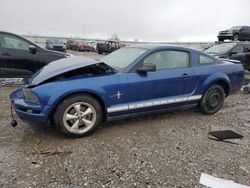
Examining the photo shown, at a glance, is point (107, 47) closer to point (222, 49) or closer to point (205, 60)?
point (222, 49)

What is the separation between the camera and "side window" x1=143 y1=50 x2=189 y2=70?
5.06m

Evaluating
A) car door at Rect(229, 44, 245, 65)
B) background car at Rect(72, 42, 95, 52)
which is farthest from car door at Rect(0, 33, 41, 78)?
background car at Rect(72, 42, 95, 52)

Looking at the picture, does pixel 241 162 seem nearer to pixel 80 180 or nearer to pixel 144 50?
pixel 80 180

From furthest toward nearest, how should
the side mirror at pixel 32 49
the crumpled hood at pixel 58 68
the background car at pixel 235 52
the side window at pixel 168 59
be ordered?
the background car at pixel 235 52 → the side mirror at pixel 32 49 → the side window at pixel 168 59 → the crumpled hood at pixel 58 68

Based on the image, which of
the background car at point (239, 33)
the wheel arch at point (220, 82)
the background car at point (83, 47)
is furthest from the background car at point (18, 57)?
the background car at point (83, 47)

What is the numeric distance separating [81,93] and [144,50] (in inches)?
60.6

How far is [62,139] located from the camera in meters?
4.33

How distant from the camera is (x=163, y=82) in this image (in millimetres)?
4973

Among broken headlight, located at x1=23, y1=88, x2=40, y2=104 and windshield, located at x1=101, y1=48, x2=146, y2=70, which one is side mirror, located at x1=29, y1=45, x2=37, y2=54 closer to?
windshield, located at x1=101, y1=48, x2=146, y2=70

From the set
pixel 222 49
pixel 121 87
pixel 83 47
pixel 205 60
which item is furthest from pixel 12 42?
pixel 83 47

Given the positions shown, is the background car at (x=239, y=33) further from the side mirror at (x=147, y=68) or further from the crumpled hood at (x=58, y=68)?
the crumpled hood at (x=58, y=68)

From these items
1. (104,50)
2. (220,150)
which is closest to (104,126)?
(220,150)

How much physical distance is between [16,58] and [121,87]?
448 cm

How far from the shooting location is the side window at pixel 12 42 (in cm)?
775
